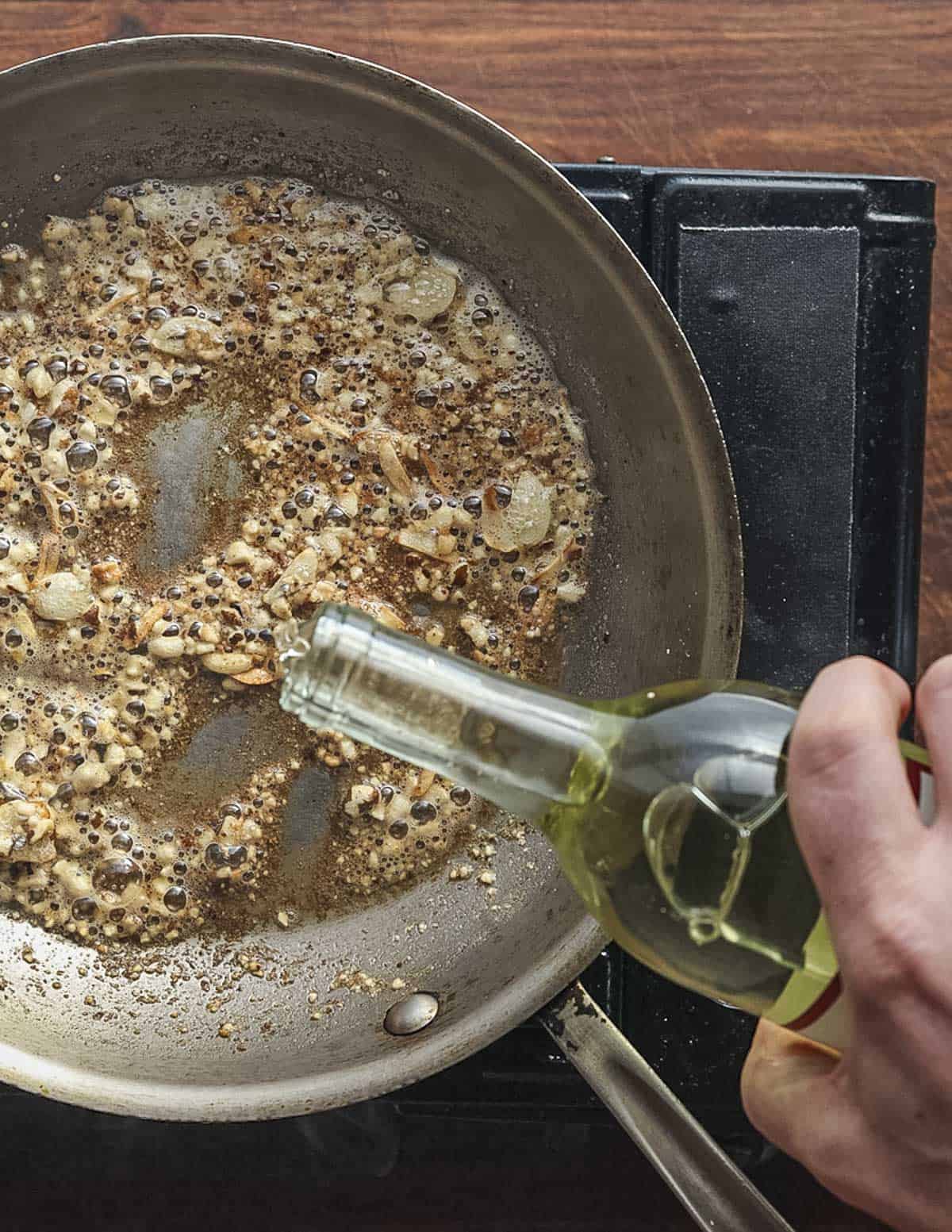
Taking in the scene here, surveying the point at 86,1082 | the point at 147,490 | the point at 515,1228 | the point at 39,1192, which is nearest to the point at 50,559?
the point at 147,490

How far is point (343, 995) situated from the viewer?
71 cm

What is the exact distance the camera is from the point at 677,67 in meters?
0.74

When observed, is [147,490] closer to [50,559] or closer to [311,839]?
[50,559]

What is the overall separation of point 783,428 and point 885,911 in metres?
0.39

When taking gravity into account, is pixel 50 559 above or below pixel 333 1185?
above

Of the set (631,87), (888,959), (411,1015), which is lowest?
(411,1015)

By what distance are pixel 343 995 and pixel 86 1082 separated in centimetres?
16

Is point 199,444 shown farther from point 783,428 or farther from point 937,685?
point 937,685

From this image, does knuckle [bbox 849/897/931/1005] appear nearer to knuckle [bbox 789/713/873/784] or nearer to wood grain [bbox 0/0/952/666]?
knuckle [bbox 789/713/873/784]

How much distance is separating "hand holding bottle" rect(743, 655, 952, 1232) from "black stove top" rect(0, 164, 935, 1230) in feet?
0.90

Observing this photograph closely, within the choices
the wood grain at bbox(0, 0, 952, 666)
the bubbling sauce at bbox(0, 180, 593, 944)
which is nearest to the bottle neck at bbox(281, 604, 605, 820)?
the bubbling sauce at bbox(0, 180, 593, 944)

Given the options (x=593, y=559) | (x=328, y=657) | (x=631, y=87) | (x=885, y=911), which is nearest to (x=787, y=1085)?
Answer: (x=885, y=911)

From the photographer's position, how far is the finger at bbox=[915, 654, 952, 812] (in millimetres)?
384

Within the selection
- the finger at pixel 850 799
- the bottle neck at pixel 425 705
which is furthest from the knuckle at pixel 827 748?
the bottle neck at pixel 425 705
